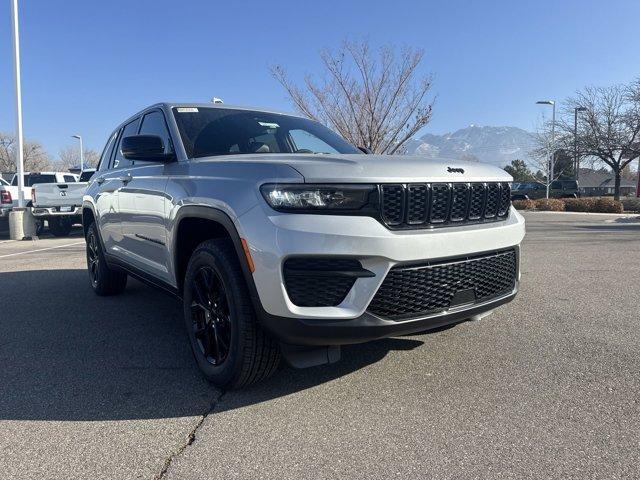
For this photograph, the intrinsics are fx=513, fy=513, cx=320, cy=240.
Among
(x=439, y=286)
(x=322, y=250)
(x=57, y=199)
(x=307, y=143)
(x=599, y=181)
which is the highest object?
(x=599, y=181)

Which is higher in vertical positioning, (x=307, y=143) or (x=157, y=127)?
(x=157, y=127)

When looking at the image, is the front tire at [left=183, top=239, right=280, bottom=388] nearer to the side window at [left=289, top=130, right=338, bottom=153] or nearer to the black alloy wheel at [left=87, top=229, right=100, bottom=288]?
the side window at [left=289, top=130, right=338, bottom=153]

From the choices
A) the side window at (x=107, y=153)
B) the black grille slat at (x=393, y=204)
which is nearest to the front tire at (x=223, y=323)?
the black grille slat at (x=393, y=204)

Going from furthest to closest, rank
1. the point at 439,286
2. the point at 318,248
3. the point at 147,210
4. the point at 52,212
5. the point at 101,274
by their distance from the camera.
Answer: the point at 52,212, the point at 101,274, the point at 147,210, the point at 439,286, the point at 318,248

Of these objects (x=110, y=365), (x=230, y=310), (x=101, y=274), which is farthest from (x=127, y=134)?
(x=230, y=310)

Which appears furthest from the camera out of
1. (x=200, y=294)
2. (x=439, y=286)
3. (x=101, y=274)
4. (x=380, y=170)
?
(x=101, y=274)

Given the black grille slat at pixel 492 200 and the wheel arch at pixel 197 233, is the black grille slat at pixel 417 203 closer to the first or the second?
the black grille slat at pixel 492 200

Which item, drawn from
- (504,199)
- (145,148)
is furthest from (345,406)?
(145,148)

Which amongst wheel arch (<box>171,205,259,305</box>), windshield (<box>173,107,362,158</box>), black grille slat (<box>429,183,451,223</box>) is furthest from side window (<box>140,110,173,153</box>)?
black grille slat (<box>429,183,451,223</box>)

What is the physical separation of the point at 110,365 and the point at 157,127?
6.35ft

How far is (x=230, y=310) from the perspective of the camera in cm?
285

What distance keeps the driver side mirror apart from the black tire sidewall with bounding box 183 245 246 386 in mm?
875

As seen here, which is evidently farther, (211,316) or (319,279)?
(211,316)

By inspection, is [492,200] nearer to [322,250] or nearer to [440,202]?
[440,202]
